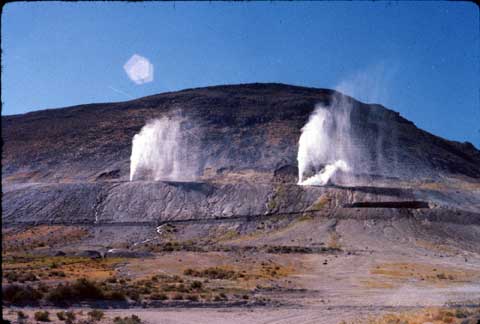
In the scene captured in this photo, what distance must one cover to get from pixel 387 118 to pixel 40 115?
219 ft

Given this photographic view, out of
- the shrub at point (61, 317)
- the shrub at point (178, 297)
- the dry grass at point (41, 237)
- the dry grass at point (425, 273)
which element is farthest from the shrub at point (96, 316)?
the dry grass at point (41, 237)

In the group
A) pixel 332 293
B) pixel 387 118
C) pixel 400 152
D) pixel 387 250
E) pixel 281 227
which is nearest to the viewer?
pixel 332 293

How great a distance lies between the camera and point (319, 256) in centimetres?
3825

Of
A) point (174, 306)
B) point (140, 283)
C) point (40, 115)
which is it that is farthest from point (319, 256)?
point (40, 115)

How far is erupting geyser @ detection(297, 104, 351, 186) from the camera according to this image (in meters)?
71.0

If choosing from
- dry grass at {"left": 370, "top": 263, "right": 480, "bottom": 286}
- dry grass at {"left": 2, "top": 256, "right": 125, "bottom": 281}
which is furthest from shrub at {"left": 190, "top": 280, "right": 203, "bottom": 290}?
dry grass at {"left": 370, "top": 263, "right": 480, "bottom": 286}

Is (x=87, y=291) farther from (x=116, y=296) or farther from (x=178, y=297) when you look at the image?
(x=178, y=297)

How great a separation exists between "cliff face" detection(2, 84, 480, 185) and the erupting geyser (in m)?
1.57

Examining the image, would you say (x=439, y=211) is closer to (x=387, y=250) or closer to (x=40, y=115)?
(x=387, y=250)

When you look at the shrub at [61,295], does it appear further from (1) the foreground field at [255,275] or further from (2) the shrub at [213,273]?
(2) the shrub at [213,273]

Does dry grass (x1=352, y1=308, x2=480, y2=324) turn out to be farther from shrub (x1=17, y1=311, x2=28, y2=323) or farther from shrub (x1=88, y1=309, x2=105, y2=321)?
shrub (x1=17, y1=311, x2=28, y2=323)

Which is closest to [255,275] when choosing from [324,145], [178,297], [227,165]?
[178,297]

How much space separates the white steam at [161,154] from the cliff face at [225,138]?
5.46 ft

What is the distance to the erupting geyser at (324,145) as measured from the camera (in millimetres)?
71000
